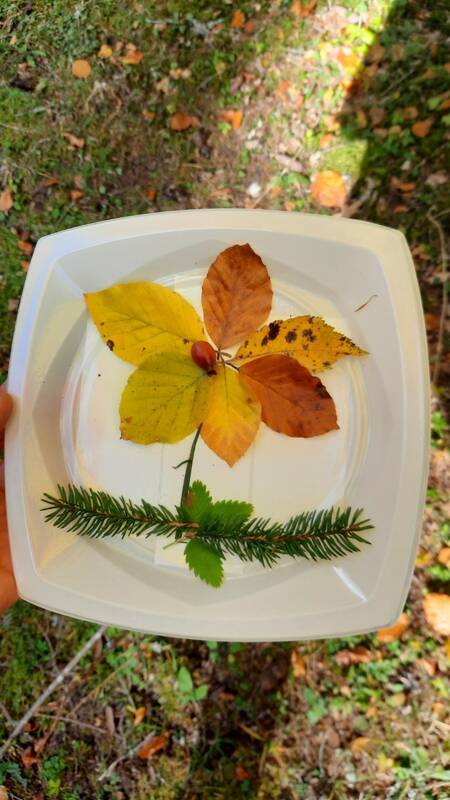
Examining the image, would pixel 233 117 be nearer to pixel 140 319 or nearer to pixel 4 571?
pixel 140 319

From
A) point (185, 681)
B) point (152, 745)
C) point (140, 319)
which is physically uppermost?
point (140, 319)

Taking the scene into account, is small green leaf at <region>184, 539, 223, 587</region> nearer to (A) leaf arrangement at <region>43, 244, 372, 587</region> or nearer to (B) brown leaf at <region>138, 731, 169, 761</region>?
(A) leaf arrangement at <region>43, 244, 372, 587</region>

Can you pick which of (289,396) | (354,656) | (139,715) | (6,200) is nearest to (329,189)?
(289,396)

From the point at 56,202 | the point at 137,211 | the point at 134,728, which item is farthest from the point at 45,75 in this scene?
the point at 134,728

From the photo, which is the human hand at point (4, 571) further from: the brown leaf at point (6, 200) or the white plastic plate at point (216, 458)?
the brown leaf at point (6, 200)

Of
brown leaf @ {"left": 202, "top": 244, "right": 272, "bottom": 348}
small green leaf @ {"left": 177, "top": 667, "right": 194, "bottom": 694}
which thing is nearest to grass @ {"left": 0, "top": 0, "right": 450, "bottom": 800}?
small green leaf @ {"left": 177, "top": 667, "right": 194, "bottom": 694}
